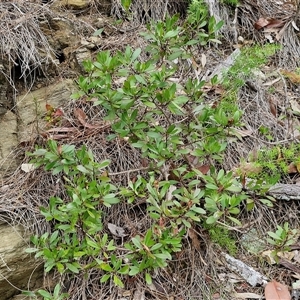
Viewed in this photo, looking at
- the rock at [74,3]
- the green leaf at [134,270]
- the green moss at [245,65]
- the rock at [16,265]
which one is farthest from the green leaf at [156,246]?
the rock at [74,3]

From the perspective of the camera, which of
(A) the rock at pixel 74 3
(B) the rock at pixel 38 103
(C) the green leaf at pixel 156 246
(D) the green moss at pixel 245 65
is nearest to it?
(C) the green leaf at pixel 156 246

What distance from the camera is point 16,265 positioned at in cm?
229

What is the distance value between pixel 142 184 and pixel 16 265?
2.69ft

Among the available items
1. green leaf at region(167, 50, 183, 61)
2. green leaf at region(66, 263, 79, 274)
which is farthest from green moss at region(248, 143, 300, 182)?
green leaf at region(66, 263, 79, 274)

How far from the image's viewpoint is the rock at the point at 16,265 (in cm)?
227

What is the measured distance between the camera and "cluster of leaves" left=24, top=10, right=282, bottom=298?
6.92 feet

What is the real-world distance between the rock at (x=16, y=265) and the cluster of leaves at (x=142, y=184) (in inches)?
3.9

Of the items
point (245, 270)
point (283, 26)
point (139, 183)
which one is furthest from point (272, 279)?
point (283, 26)

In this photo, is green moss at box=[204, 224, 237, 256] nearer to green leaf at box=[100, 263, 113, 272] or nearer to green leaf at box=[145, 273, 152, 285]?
green leaf at box=[145, 273, 152, 285]

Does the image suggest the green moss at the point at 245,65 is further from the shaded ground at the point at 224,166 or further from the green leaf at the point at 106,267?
the green leaf at the point at 106,267

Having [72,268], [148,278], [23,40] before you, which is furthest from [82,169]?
[23,40]

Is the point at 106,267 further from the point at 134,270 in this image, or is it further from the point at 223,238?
the point at 223,238

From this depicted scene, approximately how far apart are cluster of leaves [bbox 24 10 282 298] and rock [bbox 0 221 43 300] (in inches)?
3.9

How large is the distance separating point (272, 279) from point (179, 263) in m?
0.55
